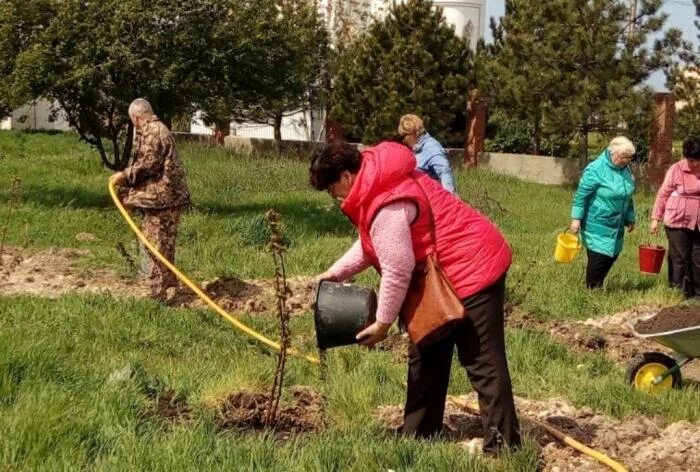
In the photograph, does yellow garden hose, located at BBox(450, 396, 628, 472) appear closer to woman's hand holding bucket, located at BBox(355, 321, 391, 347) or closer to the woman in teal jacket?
woman's hand holding bucket, located at BBox(355, 321, 391, 347)

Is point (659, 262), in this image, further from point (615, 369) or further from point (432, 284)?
point (432, 284)

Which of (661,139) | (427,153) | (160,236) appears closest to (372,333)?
(160,236)

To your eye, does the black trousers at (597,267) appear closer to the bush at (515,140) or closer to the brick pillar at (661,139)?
the brick pillar at (661,139)

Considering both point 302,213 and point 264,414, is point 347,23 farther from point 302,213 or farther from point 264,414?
point 264,414

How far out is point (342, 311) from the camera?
4.24 meters

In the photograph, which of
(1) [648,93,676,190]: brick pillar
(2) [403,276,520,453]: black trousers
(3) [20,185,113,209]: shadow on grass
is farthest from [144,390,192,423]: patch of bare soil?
(1) [648,93,676,190]: brick pillar

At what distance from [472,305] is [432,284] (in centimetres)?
26

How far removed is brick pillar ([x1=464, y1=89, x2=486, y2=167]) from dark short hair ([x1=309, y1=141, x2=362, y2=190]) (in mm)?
21006

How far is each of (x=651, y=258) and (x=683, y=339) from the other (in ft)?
10.8

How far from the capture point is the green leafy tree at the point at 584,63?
20484mm

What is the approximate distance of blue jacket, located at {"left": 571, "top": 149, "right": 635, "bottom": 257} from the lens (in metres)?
8.74

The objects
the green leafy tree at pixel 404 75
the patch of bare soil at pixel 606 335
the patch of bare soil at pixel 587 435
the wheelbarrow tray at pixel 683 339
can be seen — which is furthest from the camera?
the green leafy tree at pixel 404 75

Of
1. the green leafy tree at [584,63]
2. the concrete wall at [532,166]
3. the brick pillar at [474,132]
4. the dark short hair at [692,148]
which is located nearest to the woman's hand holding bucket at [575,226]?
the dark short hair at [692,148]

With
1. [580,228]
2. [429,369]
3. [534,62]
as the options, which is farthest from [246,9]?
[429,369]
